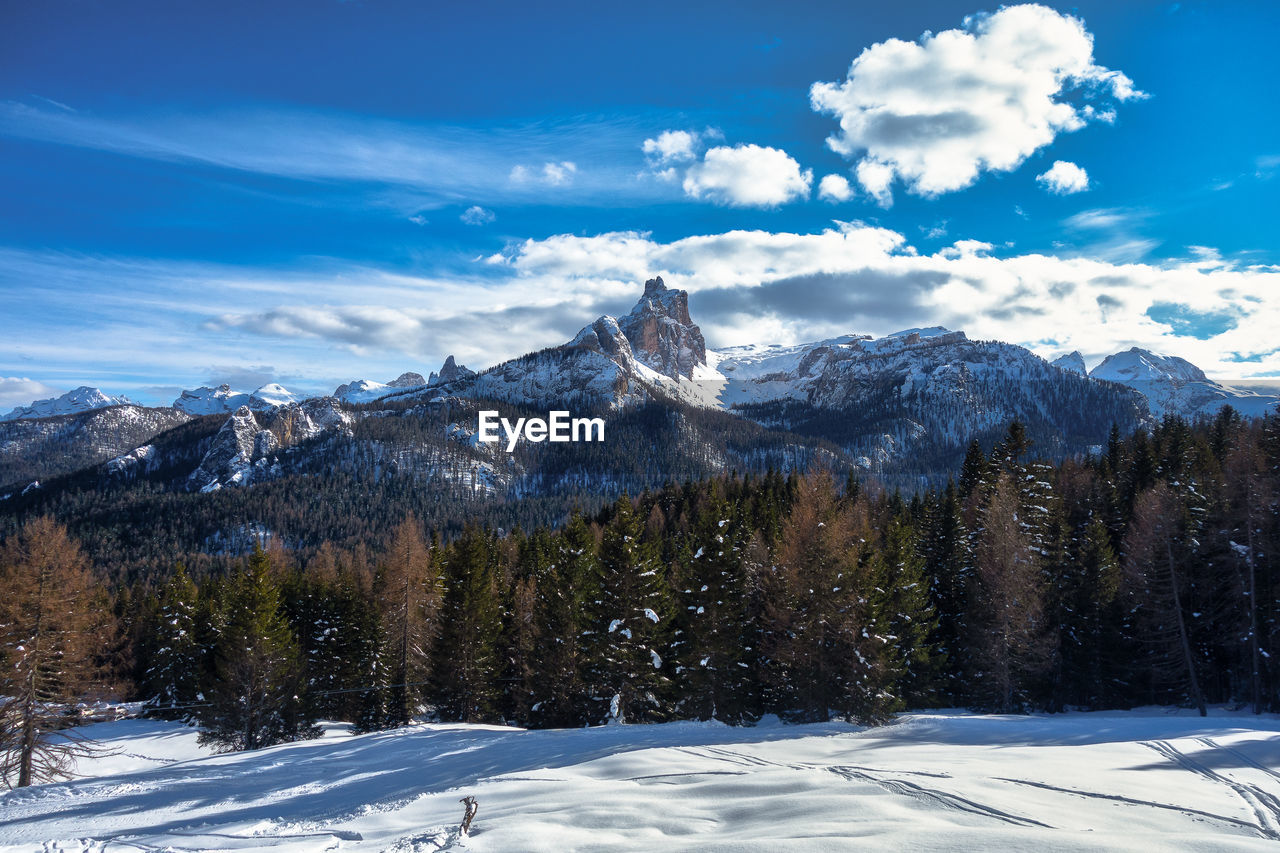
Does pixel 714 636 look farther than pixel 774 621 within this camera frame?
No

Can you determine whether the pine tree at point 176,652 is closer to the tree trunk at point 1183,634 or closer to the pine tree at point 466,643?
the pine tree at point 466,643

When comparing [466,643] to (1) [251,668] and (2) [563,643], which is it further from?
(1) [251,668]

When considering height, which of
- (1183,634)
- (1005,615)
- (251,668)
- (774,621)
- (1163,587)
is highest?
(1163,587)

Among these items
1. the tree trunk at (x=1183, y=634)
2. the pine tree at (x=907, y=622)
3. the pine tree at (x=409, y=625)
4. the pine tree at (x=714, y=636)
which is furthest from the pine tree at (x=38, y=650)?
the tree trunk at (x=1183, y=634)

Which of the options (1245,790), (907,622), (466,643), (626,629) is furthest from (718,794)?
(466,643)

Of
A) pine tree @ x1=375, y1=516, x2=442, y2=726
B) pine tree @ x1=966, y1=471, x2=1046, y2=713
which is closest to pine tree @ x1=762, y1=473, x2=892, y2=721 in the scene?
pine tree @ x1=966, y1=471, x2=1046, y2=713

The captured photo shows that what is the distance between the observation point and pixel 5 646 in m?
25.8

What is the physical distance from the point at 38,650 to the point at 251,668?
10.7 meters

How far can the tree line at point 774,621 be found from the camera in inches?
1156

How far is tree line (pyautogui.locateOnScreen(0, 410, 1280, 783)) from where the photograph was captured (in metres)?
29.4

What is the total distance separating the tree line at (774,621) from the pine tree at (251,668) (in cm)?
13

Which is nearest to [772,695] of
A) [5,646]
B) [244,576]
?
[244,576]

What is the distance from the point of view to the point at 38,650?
85.7ft

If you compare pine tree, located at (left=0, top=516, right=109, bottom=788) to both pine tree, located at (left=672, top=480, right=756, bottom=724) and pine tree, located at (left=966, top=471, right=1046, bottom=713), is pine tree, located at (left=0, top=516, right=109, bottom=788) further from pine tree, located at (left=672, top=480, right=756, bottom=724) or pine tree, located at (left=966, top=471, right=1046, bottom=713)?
pine tree, located at (left=966, top=471, right=1046, bottom=713)
